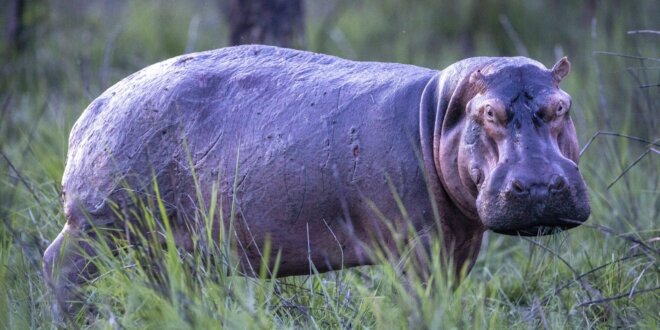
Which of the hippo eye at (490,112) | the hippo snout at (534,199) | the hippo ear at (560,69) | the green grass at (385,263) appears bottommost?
the green grass at (385,263)

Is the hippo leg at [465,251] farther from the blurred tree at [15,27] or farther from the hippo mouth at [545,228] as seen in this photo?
the blurred tree at [15,27]

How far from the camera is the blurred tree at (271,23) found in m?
6.16

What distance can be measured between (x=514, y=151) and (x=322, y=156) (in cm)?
66

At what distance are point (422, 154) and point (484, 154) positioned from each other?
25 cm

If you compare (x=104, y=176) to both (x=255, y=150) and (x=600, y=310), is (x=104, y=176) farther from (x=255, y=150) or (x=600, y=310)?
(x=600, y=310)

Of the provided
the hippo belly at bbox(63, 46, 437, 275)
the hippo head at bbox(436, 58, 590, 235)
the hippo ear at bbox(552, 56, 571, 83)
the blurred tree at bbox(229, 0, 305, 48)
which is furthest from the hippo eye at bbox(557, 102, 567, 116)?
the blurred tree at bbox(229, 0, 305, 48)

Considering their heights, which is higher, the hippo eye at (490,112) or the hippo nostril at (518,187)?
the hippo eye at (490,112)

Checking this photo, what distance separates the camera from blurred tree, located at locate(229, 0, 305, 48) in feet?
20.2

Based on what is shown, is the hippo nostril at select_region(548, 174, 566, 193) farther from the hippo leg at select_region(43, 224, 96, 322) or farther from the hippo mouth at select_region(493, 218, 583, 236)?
the hippo leg at select_region(43, 224, 96, 322)

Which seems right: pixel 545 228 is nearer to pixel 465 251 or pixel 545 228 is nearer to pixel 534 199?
pixel 534 199

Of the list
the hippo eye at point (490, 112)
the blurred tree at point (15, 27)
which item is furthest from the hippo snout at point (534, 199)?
the blurred tree at point (15, 27)

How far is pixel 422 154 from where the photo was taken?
10.2ft

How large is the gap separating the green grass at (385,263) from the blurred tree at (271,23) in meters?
0.95

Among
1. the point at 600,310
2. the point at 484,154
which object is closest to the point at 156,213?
the point at 484,154
